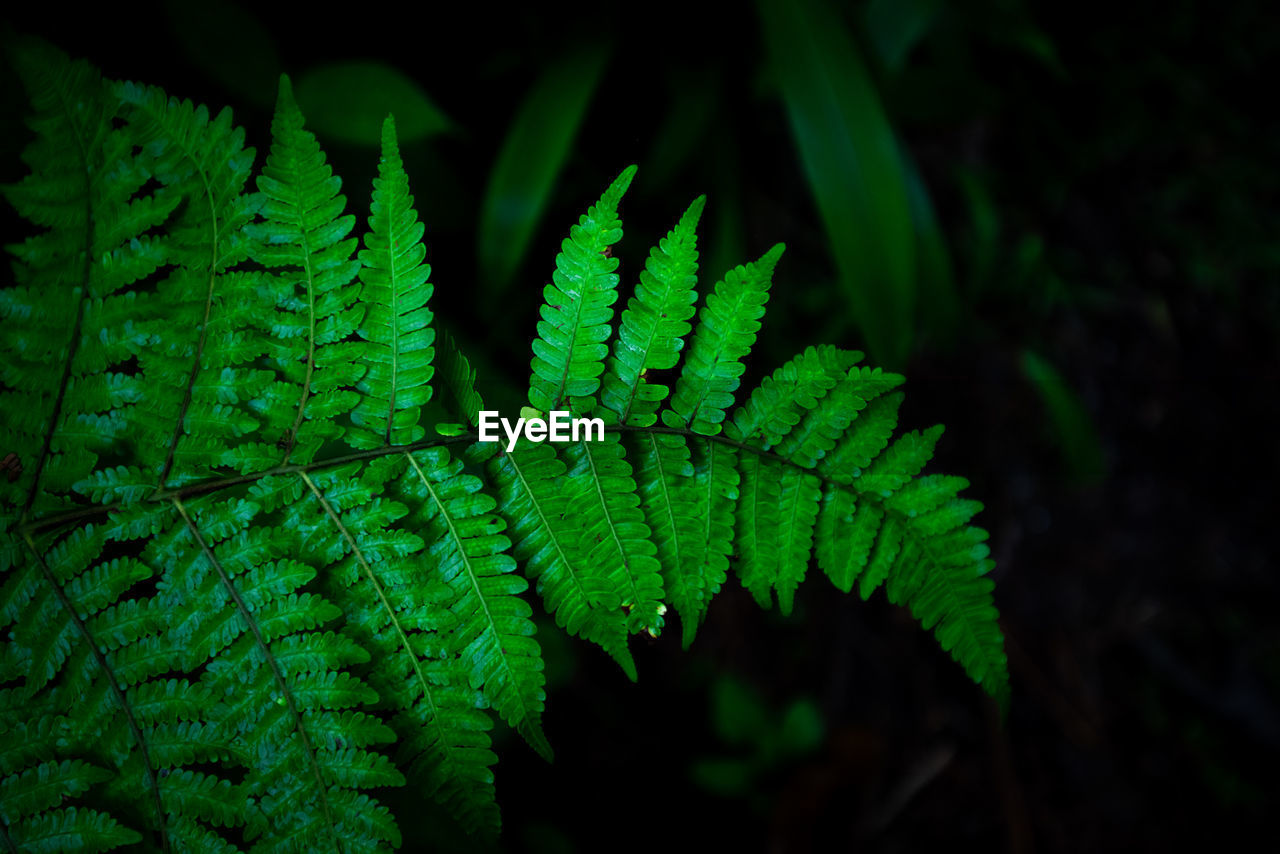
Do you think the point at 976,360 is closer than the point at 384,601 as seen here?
No

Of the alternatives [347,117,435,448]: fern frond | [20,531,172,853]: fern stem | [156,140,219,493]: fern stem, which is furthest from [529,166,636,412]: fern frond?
[20,531,172,853]: fern stem

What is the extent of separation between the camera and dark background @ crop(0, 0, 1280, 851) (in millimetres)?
1904

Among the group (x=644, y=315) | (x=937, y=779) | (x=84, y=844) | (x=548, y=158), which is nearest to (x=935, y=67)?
(x=548, y=158)

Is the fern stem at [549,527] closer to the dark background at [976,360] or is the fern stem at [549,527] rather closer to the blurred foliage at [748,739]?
the dark background at [976,360]

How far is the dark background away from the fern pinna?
0.49 meters

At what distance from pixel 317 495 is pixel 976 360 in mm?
2703

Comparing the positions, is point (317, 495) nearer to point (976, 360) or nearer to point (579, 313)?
point (579, 313)

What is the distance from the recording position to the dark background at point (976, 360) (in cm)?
190

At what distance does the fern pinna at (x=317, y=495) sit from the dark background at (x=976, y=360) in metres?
0.49

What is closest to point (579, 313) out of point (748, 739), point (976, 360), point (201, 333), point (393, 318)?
point (393, 318)

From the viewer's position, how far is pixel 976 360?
3000mm

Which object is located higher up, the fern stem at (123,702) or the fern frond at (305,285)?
the fern frond at (305,285)

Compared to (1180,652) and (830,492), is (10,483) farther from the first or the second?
(1180,652)

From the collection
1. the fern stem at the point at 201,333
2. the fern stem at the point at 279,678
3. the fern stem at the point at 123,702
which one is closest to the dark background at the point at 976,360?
the fern stem at the point at 201,333
